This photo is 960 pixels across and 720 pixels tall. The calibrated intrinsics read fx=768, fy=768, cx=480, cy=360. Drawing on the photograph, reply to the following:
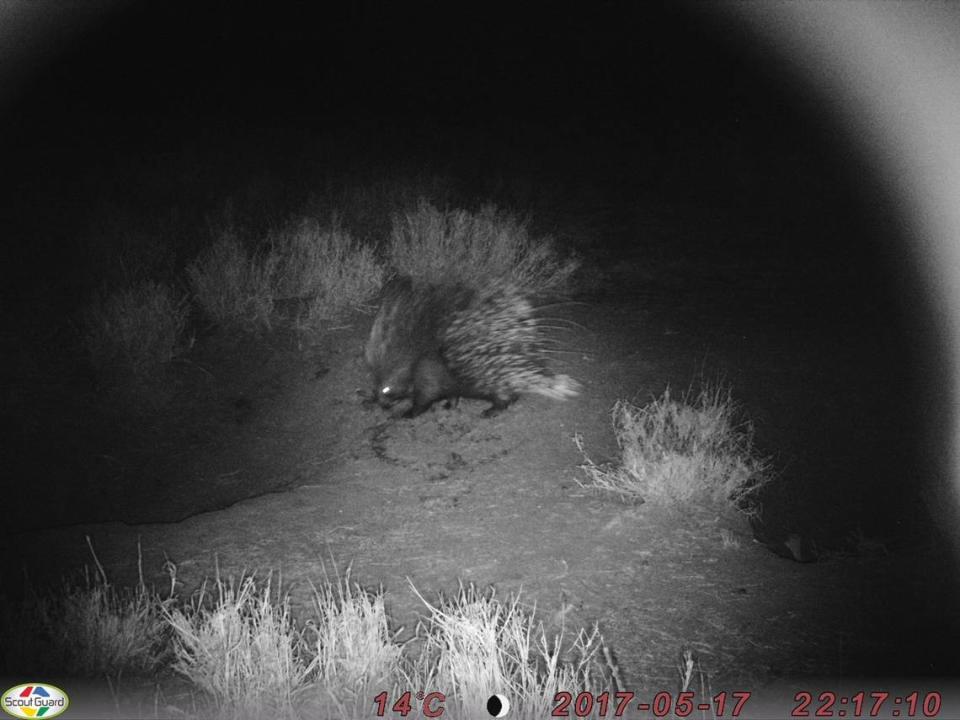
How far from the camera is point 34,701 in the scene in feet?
7.80

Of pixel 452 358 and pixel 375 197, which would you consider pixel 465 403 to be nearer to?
pixel 452 358

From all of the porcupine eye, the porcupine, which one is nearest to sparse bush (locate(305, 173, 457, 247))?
the porcupine

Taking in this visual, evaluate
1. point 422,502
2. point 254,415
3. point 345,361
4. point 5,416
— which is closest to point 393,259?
point 345,361

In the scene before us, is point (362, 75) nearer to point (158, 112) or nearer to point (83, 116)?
point (158, 112)

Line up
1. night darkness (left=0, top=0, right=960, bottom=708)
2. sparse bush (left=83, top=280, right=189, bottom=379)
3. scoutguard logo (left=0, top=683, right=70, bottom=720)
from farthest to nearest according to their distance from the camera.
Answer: sparse bush (left=83, top=280, right=189, bottom=379) → night darkness (left=0, top=0, right=960, bottom=708) → scoutguard logo (left=0, top=683, right=70, bottom=720)

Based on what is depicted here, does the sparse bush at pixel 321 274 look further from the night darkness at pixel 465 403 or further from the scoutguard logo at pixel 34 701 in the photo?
the scoutguard logo at pixel 34 701

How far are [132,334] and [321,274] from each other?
168cm

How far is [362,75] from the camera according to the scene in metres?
15.2

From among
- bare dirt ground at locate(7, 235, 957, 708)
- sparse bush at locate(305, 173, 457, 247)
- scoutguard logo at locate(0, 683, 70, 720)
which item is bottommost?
scoutguard logo at locate(0, 683, 70, 720)

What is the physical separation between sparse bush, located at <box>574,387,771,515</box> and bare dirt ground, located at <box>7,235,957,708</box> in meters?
0.11

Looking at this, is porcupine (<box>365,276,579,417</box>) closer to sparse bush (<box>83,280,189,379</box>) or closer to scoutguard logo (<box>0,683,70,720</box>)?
sparse bush (<box>83,280,189,379</box>)

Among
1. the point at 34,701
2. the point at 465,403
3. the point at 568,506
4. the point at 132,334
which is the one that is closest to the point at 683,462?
the point at 568,506

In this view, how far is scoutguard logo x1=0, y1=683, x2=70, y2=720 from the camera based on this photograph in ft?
7.65

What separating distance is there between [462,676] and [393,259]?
574cm
